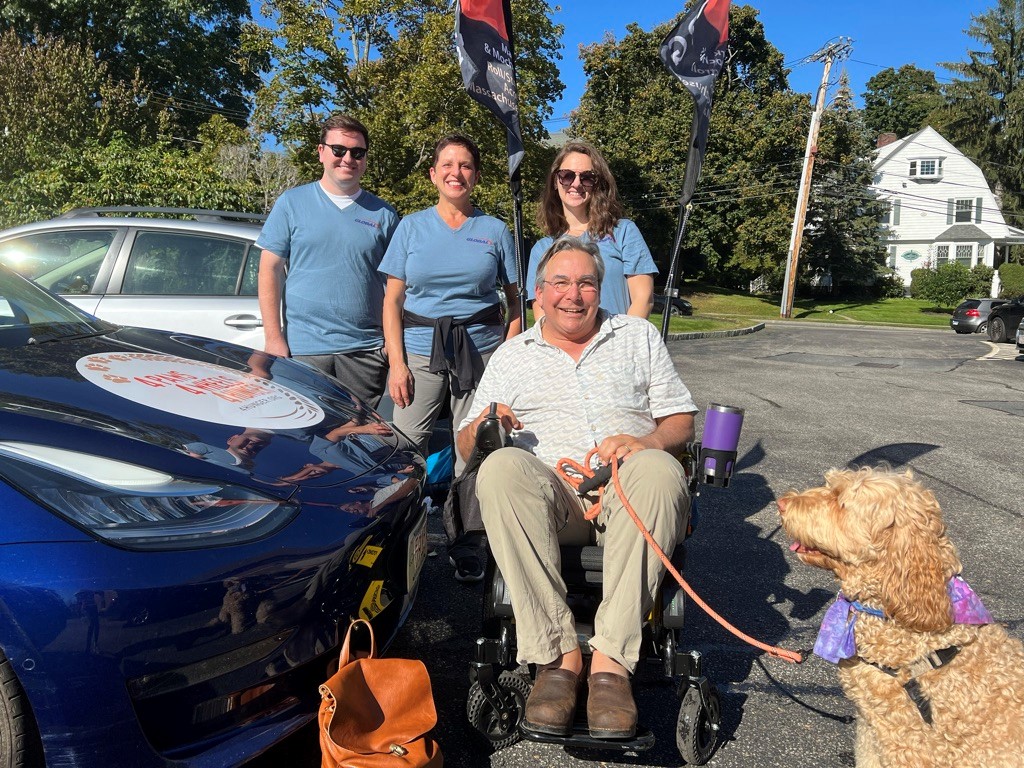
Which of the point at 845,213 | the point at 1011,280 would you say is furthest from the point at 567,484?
the point at 1011,280

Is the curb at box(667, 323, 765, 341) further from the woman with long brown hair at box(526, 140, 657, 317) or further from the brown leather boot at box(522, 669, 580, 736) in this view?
the brown leather boot at box(522, 669, 580, 736)

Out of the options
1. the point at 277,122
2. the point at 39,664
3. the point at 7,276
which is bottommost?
the point at 39,664

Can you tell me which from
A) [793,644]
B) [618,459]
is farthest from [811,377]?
[618,459]

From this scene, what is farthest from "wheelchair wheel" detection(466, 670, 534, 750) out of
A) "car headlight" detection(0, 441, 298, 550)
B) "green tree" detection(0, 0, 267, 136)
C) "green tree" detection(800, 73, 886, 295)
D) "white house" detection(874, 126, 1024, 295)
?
"white house" detection(874, 126, 1024, 295)

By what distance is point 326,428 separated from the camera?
271 centimetres

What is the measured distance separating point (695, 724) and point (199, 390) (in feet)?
6.29

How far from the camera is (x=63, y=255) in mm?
5262

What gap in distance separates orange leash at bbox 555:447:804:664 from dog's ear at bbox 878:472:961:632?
31cm

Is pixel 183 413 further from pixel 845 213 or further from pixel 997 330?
pixel 845 213

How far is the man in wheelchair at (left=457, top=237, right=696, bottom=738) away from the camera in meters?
2.39

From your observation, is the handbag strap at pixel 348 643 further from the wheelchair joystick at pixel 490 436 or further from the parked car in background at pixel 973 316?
the parked car in background at pixel 973 316

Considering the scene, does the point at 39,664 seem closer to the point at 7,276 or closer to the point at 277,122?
the point at 7,276

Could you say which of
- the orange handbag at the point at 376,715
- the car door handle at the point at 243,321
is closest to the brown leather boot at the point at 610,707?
the orange handbag at the point at 376,715

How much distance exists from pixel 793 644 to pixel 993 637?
1281mm
